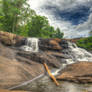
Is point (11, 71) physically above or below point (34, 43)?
below

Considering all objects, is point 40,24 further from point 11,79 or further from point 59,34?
point 11,79

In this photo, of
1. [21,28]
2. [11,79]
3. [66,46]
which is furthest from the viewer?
[21,28]

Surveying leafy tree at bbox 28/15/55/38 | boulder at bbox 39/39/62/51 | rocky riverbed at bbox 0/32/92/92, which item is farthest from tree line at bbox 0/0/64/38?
rocky riverbed at bbox 0/32/92/92

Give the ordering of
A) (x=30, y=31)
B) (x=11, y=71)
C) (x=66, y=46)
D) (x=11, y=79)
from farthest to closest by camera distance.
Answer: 1. (x=30, y=31)
2. (x=66, y=46)
3. (x=11, y=71)
4. (x=11, y=79)

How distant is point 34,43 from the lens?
68.2ft

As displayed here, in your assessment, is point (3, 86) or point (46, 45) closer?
point (3, 86)

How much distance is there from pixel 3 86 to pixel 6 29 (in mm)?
33051

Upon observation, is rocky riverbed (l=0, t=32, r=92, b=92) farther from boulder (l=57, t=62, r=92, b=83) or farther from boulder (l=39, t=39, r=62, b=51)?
boulder (l=39, t=39, r=62, b=51)

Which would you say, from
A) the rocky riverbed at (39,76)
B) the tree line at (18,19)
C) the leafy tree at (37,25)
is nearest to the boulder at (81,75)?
the rocky riverbed at (39,76)

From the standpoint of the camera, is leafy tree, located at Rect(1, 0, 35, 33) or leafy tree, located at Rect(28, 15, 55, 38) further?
leafy tree, located at Rect(28, 15, 55, 38)

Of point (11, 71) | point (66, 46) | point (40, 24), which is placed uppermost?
point (40, 24)

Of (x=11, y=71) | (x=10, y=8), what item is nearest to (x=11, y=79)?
(x=11, y=71)

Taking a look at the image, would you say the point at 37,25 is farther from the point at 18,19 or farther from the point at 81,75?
the point at 81,75

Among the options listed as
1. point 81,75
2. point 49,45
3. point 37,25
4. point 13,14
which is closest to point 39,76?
point 81,75
